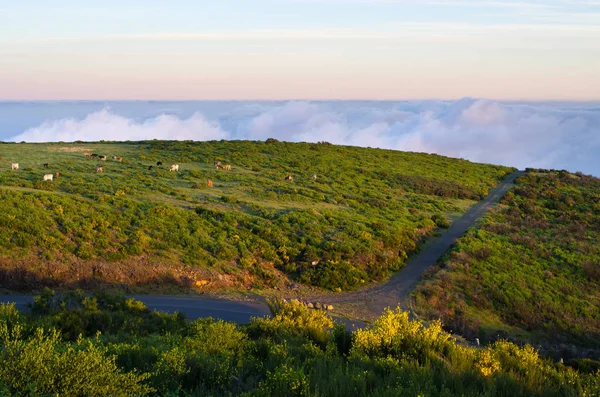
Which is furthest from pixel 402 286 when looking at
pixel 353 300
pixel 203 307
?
pixel 203 307

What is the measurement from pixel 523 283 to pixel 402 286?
7.03m

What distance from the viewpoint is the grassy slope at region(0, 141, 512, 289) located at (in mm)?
19422

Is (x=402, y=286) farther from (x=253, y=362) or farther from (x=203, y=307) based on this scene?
(x=253, y=362)

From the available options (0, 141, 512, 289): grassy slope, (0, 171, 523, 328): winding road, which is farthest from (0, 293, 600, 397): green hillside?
(0, 141, 512, 289): grassy slope

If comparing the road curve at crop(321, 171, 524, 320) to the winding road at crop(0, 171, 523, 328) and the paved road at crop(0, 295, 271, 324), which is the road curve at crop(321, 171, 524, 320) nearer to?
the winding road at crop(0, 171, 523, 328)

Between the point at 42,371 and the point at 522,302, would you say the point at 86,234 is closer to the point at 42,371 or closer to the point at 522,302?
the point at 42,371

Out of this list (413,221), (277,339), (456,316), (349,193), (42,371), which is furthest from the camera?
(349,193)

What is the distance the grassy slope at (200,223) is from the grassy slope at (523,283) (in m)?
3.52

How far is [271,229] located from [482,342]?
12.4 m

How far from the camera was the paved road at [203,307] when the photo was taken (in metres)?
16.1

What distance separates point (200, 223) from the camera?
25391 mm

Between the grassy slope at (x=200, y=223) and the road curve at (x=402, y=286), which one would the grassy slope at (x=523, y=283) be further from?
the grassy slope at (x=200, y=223)

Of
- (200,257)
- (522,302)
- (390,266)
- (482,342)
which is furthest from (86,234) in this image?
(522,302)

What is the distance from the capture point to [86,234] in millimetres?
20891
